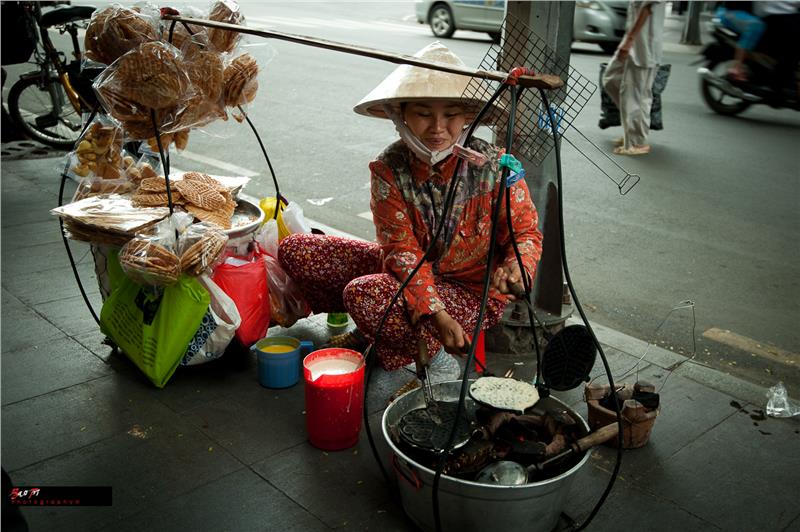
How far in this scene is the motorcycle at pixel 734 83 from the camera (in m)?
8.46

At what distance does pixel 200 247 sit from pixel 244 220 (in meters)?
0.56

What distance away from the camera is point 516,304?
134 inches

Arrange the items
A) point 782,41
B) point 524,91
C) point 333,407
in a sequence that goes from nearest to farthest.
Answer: point 333,407 → point 524,91 → point 782,41

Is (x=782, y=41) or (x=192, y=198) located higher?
(x=192, y=198)

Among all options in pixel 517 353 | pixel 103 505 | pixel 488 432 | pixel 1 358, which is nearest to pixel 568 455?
pixel 488 432

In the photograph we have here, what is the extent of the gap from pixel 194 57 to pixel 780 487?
2.73 m

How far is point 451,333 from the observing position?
8.13ft

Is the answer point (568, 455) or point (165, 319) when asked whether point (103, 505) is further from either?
point (568, 455)

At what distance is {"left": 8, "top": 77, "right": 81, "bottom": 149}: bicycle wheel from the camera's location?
6.70m

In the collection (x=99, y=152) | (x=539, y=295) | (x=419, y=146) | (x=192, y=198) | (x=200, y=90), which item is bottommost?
(x=539, y=295)

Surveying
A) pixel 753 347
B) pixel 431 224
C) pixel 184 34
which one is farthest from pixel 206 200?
pixel 753 347

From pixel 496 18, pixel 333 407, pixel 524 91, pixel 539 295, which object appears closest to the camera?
pixel 333 407

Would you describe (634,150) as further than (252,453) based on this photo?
Yes

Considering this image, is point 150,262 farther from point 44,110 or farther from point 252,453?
point 44,110
